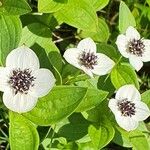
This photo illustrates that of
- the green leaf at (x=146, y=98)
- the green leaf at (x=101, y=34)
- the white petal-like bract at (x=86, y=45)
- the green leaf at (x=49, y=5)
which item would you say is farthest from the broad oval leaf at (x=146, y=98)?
the green leaf at (x=49, y=5)

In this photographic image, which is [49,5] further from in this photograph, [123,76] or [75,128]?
[75,128]

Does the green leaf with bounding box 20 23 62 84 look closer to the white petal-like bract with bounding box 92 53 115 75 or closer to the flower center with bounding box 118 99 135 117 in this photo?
the white petal-like bract with bounding box 92 53 115 75

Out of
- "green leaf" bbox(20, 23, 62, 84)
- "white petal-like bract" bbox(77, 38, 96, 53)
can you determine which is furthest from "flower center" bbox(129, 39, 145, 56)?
"green leaf" bbox(20, 23, 62, 84)

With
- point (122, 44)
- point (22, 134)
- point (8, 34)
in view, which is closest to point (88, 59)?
point (122, 44)

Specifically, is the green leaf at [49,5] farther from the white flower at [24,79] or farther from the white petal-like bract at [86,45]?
the white flower at [24,79]

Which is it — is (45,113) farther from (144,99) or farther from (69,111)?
(144,99)

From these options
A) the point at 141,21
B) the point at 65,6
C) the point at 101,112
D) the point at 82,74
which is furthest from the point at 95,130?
the point at 141,21
